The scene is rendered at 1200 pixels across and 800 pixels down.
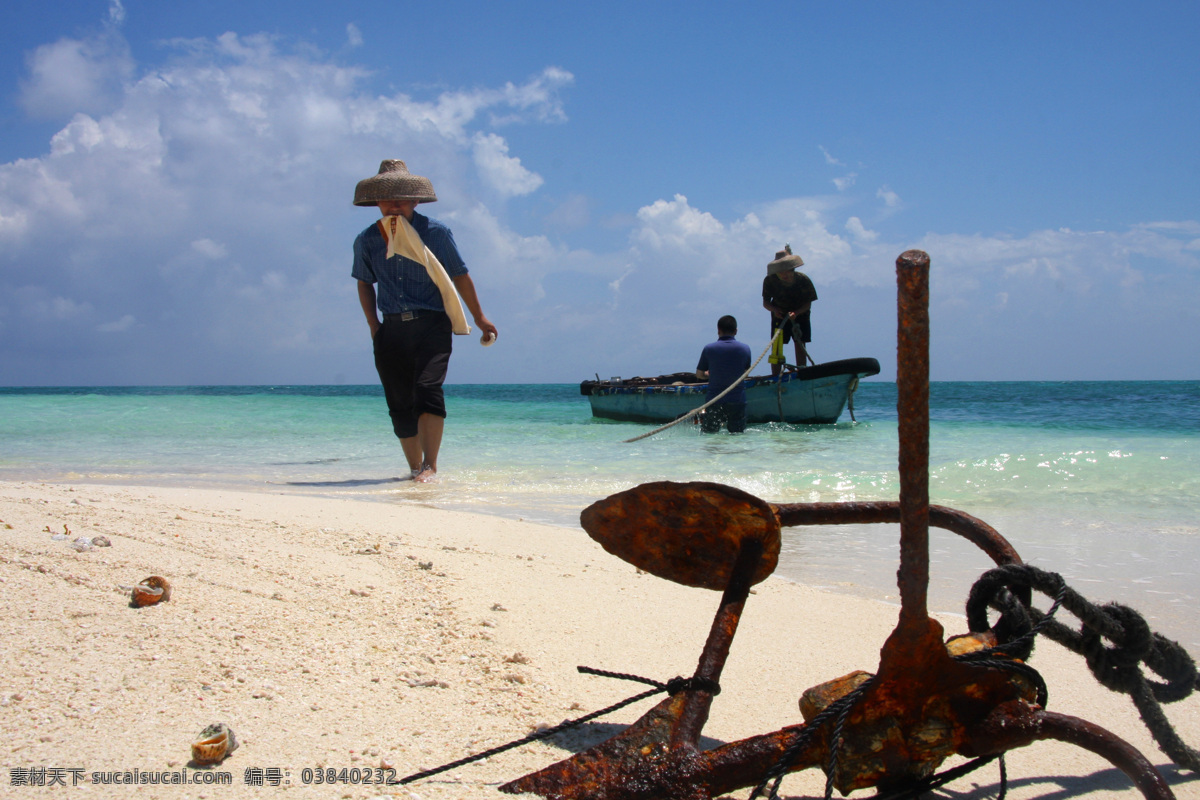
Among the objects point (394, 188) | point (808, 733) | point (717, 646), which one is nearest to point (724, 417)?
point (394, 188)

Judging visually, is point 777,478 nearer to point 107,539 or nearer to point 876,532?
point 876,532

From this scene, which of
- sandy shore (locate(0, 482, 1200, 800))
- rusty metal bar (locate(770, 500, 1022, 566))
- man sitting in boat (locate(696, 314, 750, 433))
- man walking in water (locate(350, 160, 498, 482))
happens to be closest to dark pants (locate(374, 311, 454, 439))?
man walking in water (locate(350, 160, 498, 482))

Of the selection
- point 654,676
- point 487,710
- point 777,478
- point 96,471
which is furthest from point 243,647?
point 96,471

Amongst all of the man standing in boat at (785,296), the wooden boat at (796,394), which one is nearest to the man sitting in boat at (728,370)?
the wooden boat at (796,394)

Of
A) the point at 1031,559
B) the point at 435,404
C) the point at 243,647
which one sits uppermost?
the point at 435,404

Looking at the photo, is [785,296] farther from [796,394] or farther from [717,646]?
A: [717,646]

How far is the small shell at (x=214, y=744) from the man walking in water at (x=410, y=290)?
3577 mm

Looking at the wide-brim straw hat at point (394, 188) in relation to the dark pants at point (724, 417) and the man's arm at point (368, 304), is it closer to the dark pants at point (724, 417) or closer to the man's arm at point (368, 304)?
the man's arm at point (368, 304)

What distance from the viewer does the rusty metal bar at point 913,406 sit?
0.75 m

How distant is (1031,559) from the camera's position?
10.3ft

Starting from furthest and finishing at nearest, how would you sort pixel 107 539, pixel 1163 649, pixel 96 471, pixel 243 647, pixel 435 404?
pixel 96 471
pixel 435 404
pixel 107 539
pixel 243 647
pixel 1163 649

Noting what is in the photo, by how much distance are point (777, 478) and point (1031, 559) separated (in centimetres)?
238

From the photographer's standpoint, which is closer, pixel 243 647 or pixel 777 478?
pixel 243 647

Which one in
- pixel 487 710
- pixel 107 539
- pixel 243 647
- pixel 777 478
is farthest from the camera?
pixel 777 478
